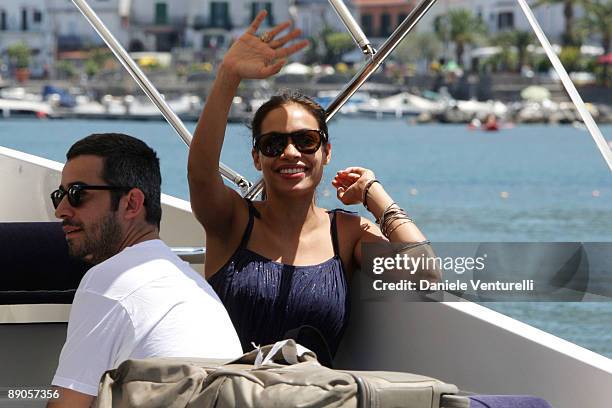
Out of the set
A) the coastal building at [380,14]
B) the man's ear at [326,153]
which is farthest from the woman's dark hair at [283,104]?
the coastal building at [380,14]

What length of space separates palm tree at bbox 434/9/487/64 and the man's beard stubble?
2802 inches

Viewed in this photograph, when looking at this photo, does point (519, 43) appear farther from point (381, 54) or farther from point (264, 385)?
point (264, 385)

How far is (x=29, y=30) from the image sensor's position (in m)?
75.2

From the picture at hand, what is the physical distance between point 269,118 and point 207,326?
74 centimetres

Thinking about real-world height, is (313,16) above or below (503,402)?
below

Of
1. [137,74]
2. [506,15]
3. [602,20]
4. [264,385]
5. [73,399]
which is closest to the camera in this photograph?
[264,385]

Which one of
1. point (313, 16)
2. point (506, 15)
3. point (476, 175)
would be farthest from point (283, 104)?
point (313, 16)

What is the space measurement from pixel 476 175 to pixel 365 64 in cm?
3689

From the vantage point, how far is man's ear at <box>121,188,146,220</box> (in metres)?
2.06

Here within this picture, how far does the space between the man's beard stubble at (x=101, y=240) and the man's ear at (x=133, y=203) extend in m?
0.02

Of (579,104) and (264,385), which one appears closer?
(264,385)

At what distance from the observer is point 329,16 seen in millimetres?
76312

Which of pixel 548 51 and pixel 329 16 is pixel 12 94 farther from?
pixel 548 51

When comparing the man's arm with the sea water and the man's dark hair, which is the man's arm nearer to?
the man's dark hair
